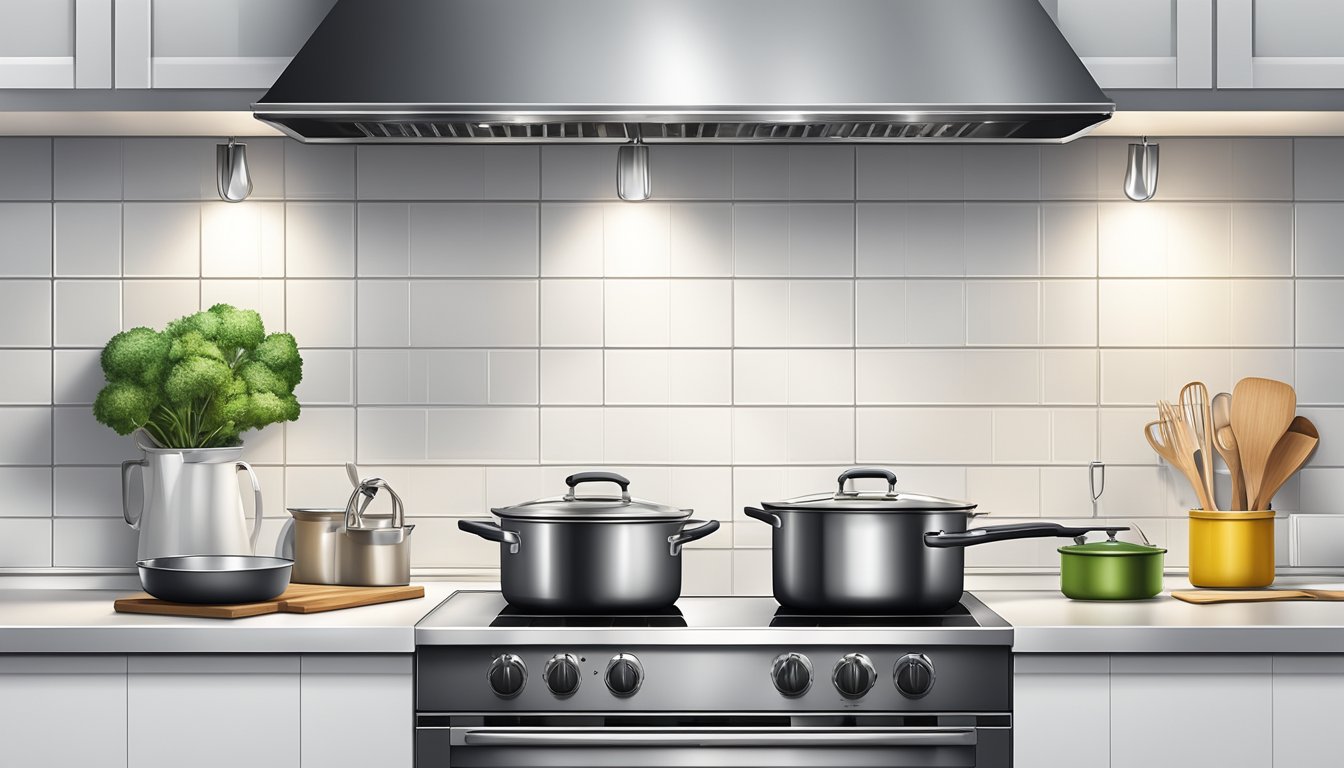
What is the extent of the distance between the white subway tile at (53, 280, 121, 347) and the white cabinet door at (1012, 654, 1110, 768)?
1892mm

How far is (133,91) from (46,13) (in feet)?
0.67

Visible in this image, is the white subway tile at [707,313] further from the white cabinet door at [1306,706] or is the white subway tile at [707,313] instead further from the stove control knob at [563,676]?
the white cabinet door at [1306,706]

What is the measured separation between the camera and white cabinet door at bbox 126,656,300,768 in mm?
1860

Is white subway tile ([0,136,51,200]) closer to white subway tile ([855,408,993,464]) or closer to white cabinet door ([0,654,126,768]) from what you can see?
white cabinet door ([0,654,126,768])

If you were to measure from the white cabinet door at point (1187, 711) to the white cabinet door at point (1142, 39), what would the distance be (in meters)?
1.00

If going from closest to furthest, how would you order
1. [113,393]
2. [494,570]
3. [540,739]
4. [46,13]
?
[540,739] < [46,13] < [113,393] < [494,570]

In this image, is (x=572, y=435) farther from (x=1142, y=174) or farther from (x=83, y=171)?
(x=1142, y=174)

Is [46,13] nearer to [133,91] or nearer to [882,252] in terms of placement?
[133,91]

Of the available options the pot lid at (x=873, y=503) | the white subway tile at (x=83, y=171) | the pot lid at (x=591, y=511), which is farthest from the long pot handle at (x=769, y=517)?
the white subway tile at (x=83, y=171)

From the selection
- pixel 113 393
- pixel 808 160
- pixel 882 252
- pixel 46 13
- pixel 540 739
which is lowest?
pixel 540 739

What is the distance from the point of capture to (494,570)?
8.00 ft

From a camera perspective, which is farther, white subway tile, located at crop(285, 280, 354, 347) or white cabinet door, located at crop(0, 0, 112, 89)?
white subway tile, located at crop(285, 280, 354, 347)

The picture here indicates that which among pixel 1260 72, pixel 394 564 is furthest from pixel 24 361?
pixel 1260 72

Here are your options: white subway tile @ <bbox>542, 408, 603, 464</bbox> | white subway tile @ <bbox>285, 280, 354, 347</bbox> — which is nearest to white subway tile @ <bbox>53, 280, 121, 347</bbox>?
white subway tile @ <bbox>285, 280, 354, 347</bbox>
